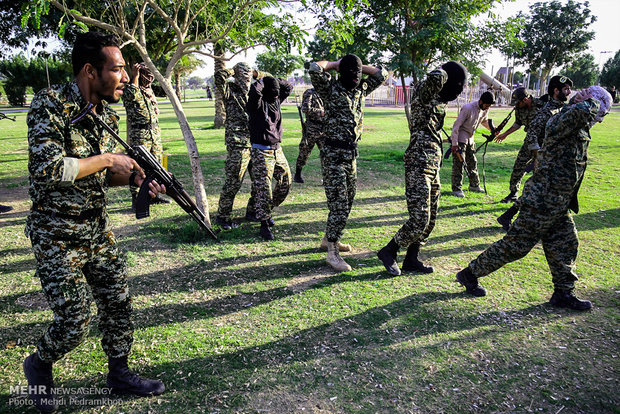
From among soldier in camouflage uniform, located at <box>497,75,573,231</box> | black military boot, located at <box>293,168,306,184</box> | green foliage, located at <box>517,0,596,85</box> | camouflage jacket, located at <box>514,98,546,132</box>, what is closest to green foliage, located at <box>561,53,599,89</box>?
green foliage, located at <box>517,0,596,85</box>

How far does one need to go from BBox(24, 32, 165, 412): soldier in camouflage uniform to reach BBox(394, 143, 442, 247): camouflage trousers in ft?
9.53

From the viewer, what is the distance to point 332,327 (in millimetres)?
3592

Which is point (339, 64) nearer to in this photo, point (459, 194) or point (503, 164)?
point (459, 194)

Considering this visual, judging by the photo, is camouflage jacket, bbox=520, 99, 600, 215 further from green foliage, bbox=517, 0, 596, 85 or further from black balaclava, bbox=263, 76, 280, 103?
green foliage, bbox=517, 0, 596, 85

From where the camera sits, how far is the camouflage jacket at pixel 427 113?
4160 millimetres

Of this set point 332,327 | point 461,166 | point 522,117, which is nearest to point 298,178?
point 461,166

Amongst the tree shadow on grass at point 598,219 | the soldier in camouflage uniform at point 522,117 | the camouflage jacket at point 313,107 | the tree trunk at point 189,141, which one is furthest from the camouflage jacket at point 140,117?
the tree shadow on grass at point 598,219

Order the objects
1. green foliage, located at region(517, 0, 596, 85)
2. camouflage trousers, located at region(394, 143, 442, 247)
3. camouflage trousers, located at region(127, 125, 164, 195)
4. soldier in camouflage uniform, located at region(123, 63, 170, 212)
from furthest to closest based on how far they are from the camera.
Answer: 1. green foliage, located at region(517, 0, 596, 85)
2. camouflage trousers, located at region(127, 125, 164, 195)
3. soldier in camouflage uniform, located at region(123, 63, 170, 212)
4. camouflage trousers, located at region(394, 143, 442, 247)

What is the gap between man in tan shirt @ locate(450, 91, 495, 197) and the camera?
7.21 meters

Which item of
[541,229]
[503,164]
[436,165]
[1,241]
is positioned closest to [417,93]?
[436,165]

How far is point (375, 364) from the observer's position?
312cm

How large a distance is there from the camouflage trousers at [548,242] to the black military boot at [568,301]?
0.24ft

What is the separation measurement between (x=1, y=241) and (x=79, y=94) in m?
4.45

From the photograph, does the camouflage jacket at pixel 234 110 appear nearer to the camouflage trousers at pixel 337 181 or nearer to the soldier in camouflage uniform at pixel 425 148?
the camouflage trousers at pixel 337 181
